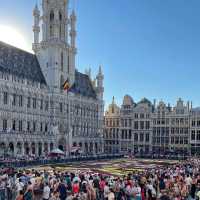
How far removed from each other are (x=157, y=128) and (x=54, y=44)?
3844 centimetres

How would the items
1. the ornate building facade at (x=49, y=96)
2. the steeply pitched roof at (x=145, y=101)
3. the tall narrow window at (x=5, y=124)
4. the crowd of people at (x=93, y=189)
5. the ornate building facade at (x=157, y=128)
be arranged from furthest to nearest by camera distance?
the steeply pitched roof at (x=145, y=101), the ornate building facade at (x=157, y=128), the ornate building facade at (x=49, y=96), the tall narrow window at (x=5, y=124), the crowd of people at (x=93, y=189)

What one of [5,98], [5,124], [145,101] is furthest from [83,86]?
[5,124]

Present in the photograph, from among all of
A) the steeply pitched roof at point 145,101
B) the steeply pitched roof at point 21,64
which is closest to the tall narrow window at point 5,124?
the steeply pitched roof at point 21,64

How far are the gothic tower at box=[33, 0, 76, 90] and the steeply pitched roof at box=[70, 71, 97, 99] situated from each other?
2535 mm

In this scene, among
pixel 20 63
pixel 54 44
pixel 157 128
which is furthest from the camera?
pixel 157 128

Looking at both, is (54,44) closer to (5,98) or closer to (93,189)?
(5,98)

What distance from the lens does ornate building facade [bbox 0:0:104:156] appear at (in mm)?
64812

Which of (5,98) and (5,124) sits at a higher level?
(5,98)

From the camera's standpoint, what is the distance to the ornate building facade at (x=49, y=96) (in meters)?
64.8

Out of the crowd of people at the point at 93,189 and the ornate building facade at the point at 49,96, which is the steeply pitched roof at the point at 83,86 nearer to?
the ornate building facade at the point at 49,96

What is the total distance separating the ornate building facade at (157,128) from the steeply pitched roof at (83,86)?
14688mm

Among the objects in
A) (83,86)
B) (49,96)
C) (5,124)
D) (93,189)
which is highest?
(83,86)

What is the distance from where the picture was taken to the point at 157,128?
98875 millimetres

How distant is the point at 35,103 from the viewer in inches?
2785
